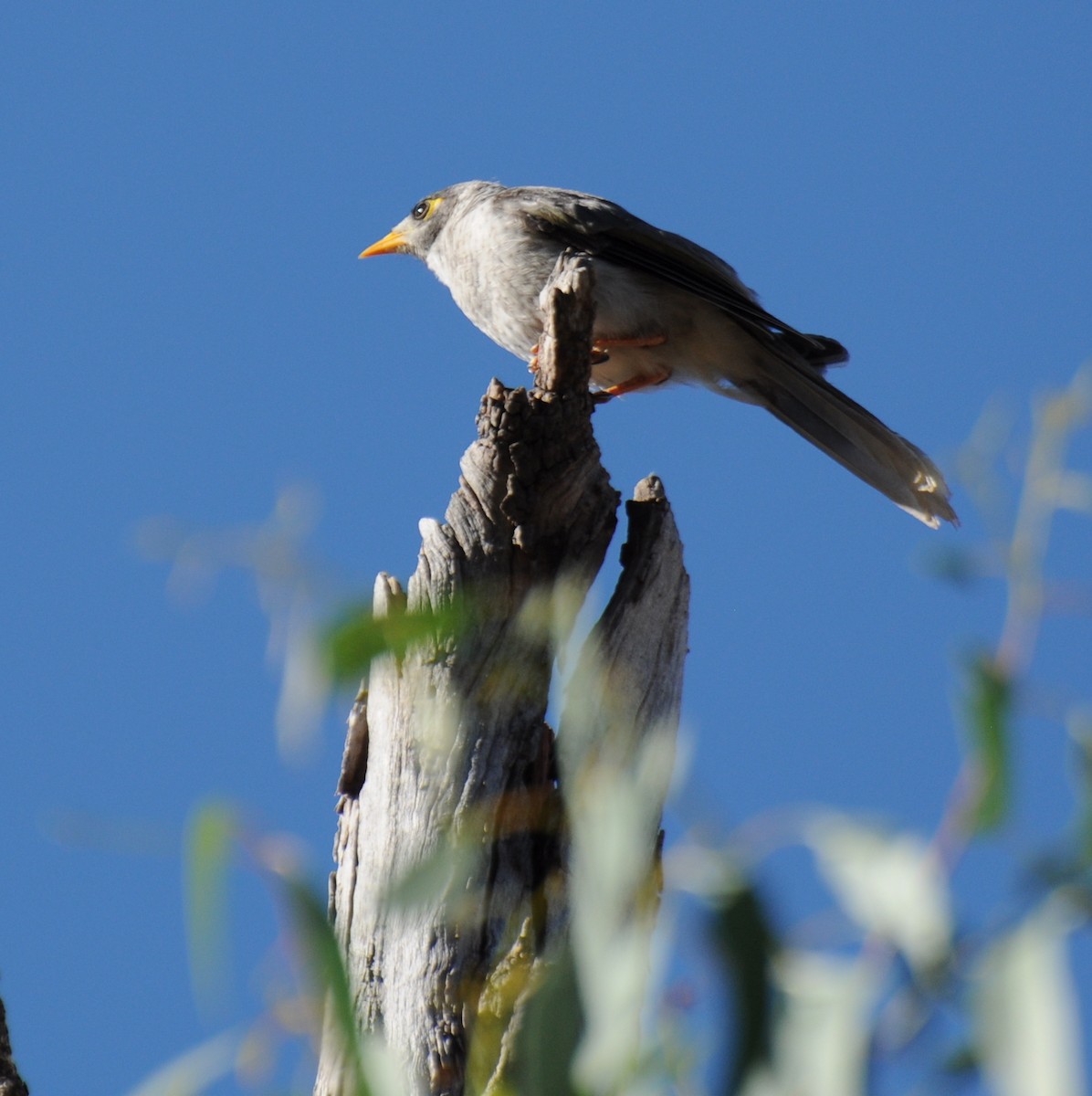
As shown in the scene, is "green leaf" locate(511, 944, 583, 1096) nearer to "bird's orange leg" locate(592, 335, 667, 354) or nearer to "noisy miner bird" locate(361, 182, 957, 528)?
"noisy miner bird" locate(361, 182, 957, 528)

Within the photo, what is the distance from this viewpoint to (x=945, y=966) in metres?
1.37

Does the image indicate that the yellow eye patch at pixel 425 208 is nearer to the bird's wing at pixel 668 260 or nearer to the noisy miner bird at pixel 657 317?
the noisy miner bird at pixel 657 317

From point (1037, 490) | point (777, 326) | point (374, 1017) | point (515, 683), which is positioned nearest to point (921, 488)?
point (777, 326)

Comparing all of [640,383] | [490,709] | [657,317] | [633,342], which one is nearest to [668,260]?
[657,317]

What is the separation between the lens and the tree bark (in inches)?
124

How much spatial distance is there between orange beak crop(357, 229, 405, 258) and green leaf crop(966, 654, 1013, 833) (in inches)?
277

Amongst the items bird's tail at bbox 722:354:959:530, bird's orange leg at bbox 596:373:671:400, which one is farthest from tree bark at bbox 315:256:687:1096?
bird's orange leg at bbox 596:373:671:400

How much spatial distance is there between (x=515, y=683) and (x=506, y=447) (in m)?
0.69

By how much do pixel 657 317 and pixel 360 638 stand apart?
4.68 metres

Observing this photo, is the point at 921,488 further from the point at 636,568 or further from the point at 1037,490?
the point at 1037,490

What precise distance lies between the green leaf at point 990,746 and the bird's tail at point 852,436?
4136mm

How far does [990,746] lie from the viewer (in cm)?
136

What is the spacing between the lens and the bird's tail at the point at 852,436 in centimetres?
544

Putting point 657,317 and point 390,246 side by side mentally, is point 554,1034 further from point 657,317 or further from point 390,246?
point 390,246
